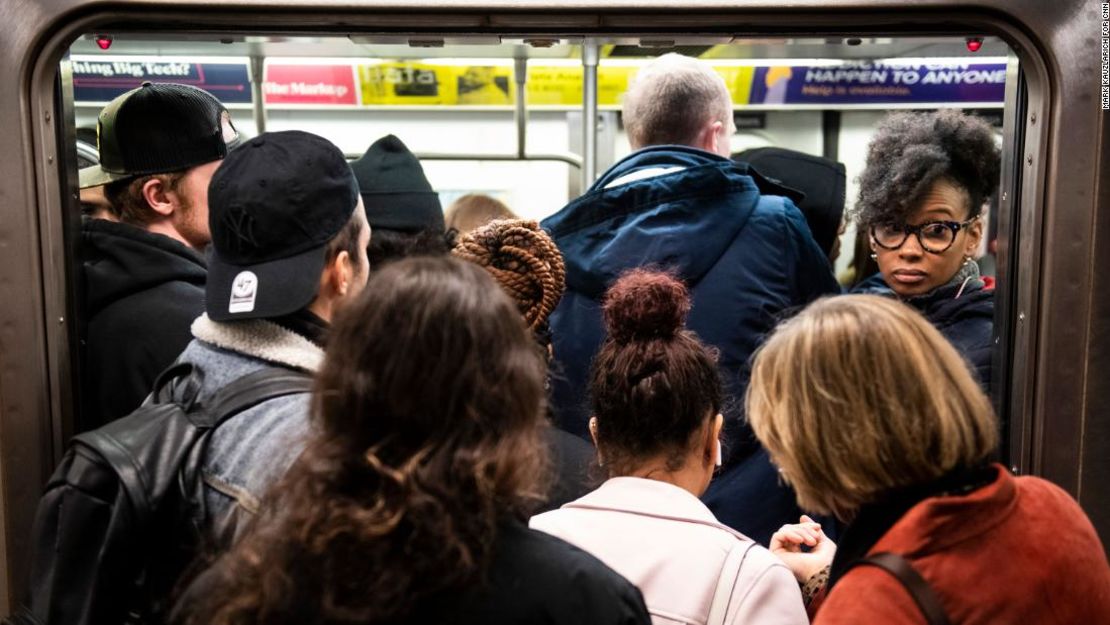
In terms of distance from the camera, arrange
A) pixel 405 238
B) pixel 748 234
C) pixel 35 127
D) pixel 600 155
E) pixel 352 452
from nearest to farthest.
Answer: pixel 352 452 < pixel 35 127 < pixel 748 234 < pixel 405 238 < pixel 600 155

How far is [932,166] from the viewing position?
281cm

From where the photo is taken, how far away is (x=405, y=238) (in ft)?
8.96

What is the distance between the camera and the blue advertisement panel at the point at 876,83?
5.91 metres

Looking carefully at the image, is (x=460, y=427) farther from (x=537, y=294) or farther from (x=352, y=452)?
(x=537, y=294)

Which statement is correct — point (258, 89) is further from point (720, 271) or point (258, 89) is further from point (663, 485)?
point (663, 485)

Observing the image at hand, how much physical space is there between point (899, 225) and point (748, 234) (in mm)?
497

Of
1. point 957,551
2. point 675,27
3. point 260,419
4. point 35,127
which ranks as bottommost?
point 957,551

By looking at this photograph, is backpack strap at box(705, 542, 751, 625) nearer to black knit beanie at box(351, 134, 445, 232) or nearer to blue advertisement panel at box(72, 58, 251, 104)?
Answer: black knit beanie at box(351, 134, 445, 232)

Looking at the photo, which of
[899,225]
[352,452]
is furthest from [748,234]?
[352,452]

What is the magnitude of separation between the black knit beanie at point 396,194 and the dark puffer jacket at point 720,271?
1.61ft

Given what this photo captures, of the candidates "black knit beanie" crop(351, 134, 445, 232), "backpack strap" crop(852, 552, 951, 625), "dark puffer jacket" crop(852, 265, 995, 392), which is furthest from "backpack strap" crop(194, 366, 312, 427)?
"dark puffer jacket" crop(852, 265, 995, 392)

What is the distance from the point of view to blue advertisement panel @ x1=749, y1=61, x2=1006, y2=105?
591 centimetres

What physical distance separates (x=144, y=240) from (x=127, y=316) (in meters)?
0.19

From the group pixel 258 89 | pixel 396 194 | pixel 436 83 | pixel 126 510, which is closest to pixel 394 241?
pixel 396 194
